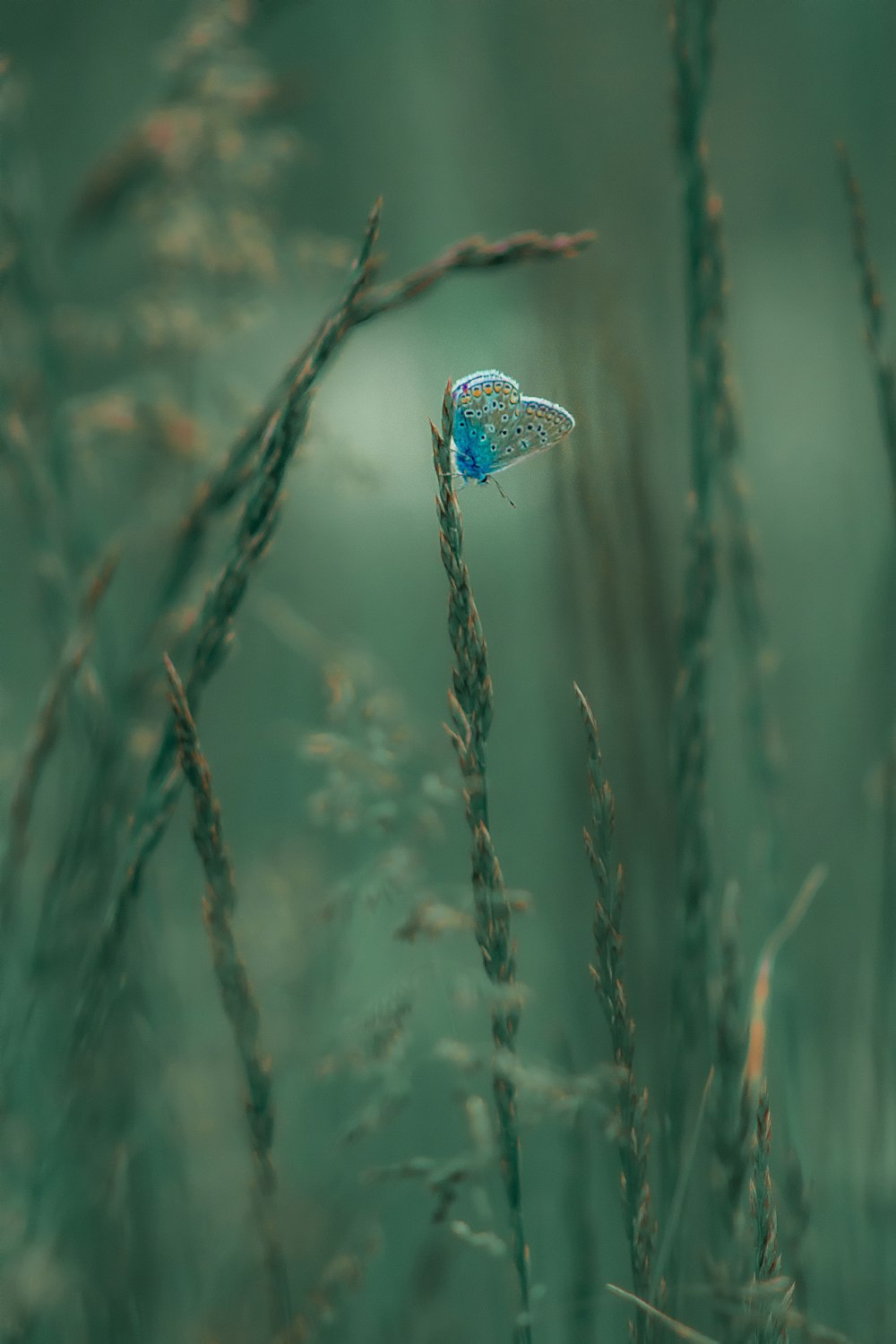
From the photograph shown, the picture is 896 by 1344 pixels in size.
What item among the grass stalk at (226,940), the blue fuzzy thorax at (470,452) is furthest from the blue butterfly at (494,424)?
the grass stalk at (226,940)

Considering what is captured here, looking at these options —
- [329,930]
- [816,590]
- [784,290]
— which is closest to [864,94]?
[784,290]

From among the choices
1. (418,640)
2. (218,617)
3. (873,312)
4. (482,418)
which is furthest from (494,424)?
(418,640)

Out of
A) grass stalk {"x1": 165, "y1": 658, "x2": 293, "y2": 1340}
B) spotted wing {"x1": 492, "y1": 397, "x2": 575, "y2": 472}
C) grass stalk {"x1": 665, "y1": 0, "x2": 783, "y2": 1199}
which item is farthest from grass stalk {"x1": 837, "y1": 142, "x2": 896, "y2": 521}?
grass stalk {"x1": 165, "y1": 658, "x2": 293, "y2": 1340}

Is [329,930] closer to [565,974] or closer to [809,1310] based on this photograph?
[565,974]

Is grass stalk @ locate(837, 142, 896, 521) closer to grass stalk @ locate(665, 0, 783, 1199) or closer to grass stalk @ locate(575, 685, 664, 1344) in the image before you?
grass stalk @ locate(665, 0, 783, 1199)

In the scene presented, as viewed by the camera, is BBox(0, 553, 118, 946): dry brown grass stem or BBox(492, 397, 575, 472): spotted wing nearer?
BBox(492, 397, 575, 472): spotted wing

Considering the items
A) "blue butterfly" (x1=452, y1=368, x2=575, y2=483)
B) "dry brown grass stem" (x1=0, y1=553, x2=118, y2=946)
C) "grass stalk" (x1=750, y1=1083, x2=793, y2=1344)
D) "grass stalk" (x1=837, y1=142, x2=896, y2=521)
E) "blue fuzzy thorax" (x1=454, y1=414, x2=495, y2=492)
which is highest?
"grass stalk" (x1=837, y1=142, x2=896, y2=521)
